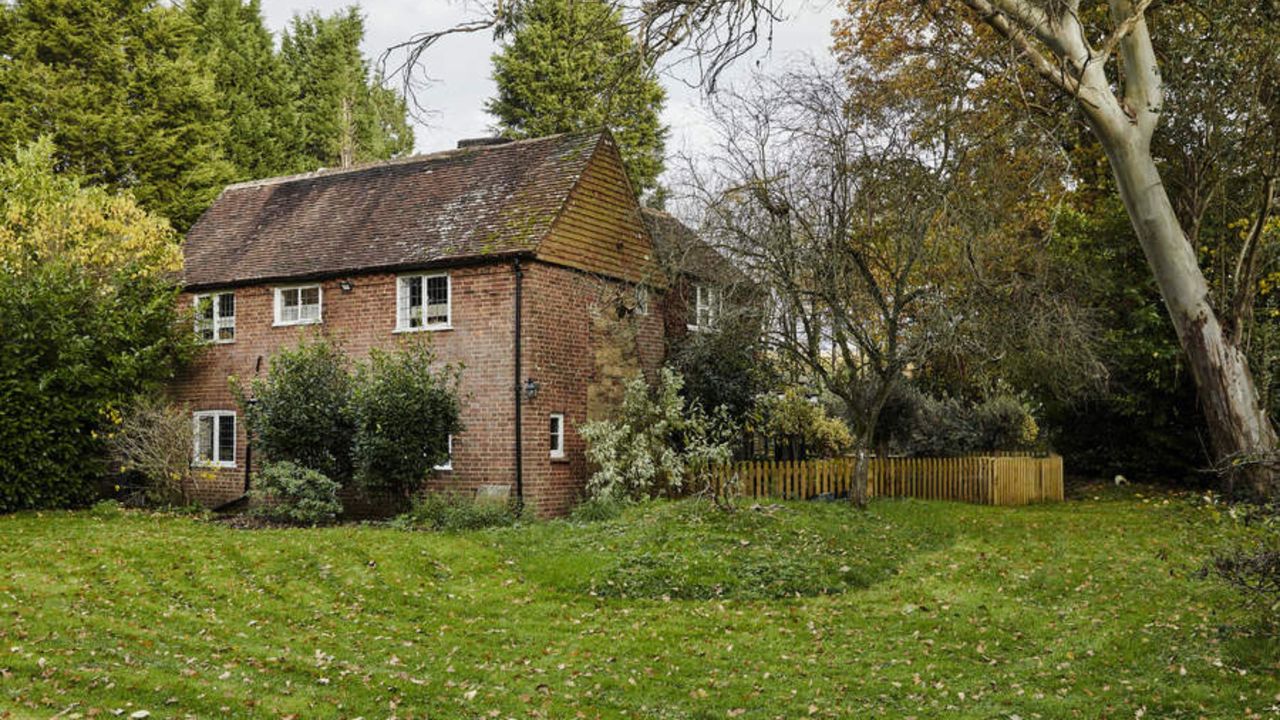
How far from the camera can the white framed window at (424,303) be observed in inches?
848

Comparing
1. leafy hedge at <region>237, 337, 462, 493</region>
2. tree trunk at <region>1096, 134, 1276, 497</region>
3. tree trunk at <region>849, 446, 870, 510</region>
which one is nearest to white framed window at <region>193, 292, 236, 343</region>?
leafy hedge at <region>237, 337, 462, 493</region>

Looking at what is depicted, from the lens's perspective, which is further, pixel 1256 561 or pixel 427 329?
pixel 427 329

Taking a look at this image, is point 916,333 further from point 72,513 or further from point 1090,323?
point 72,513

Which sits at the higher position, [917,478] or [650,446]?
[650,446]

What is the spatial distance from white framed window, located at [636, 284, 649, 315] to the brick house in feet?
0.21

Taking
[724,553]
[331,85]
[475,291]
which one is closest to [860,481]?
[724,553]

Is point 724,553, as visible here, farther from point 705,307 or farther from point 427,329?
point 705,307

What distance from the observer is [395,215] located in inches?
940

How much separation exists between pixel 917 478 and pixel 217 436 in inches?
642

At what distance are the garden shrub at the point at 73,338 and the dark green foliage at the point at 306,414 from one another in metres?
3.29

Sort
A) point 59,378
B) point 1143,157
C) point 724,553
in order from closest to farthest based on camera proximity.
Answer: point 1143,157 → point 724,553 → point 59,378

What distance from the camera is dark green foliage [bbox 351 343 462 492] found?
62.1ft

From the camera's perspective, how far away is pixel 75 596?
11805 millimetres

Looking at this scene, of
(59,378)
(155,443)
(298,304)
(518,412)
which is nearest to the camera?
(59,378)
